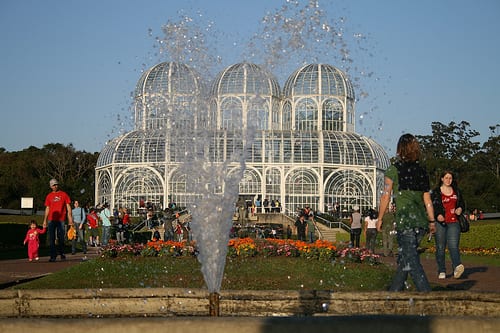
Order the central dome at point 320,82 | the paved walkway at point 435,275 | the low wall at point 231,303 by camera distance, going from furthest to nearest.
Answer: the central dome at point 320,82 → the paved walkway at point 435,275 → the low wall at point 231,303

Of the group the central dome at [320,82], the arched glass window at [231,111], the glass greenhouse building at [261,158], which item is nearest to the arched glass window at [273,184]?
the glass greenhouse building at [261,158]

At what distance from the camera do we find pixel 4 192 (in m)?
63.6

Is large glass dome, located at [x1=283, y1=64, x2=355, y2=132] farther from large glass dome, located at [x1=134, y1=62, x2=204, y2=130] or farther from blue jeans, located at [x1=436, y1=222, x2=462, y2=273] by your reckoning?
blue jeans, located at [x1=436, y1=222, x2=462, y2=273]

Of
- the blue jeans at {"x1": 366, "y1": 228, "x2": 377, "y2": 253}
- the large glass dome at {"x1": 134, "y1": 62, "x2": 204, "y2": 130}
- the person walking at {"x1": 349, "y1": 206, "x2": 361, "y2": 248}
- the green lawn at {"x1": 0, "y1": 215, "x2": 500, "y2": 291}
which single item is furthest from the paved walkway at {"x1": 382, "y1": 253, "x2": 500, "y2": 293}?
the large glass dome at {"x1": 134, "y1": 62, "x2": 204, "y2": 130}

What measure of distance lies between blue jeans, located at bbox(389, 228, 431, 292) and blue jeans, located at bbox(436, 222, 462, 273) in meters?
4.20

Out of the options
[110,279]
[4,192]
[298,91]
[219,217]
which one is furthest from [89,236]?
[4,192]

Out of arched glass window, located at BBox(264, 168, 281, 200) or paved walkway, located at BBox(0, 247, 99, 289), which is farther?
arched glass window, located at BBox(264, 168, 281, 200)

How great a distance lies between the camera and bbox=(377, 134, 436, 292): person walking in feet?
26.3

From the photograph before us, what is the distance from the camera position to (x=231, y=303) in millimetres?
7039

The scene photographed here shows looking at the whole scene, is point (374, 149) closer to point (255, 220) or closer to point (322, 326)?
point (255, 220)

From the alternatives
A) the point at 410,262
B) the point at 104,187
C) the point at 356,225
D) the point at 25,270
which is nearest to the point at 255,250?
the point at 25,270

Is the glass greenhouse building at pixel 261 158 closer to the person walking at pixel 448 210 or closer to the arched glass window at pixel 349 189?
the arched glass window at pixel 349 189

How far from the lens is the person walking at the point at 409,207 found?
8.03m

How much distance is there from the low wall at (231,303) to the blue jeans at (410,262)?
1163mm
